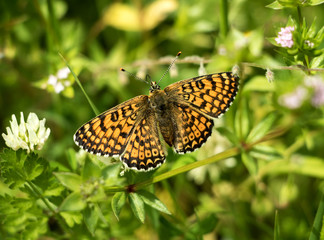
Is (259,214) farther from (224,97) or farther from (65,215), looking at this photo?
(65,215)

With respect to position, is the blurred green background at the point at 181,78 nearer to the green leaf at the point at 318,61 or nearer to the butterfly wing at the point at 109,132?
the green leaf at the point at 318,61

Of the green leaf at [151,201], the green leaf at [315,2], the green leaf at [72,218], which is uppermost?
the green leaf at [315,2]

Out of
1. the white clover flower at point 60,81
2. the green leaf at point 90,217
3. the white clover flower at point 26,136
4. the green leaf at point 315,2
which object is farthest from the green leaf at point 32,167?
the green leaf at point 315,2

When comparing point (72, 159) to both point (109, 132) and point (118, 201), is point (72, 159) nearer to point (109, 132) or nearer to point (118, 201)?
point (109, 132)

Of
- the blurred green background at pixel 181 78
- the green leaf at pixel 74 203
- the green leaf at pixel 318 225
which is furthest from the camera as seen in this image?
the blurred green background at pixel 181 78

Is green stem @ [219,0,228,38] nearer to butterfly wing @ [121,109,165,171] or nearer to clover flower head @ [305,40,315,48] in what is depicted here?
clover flower head @ [305,40,315,48]

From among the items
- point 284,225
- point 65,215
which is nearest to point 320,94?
point 284,225

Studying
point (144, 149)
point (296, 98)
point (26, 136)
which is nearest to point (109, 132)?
point (144, 149)
